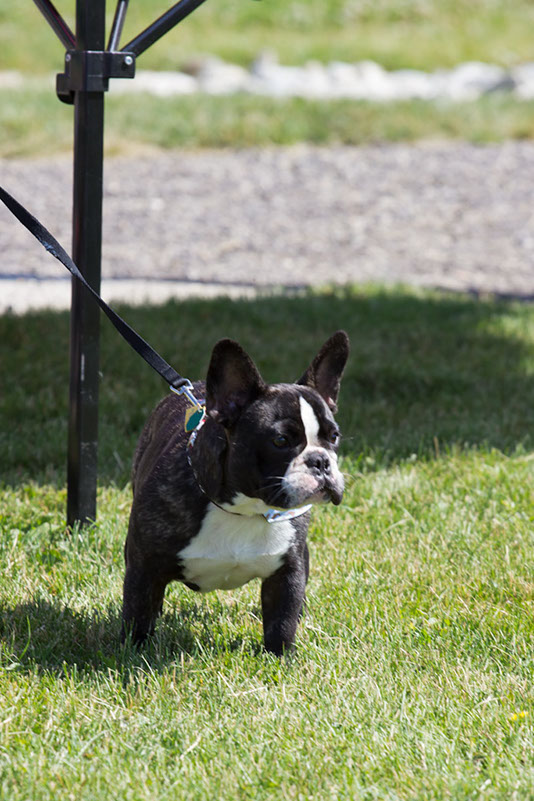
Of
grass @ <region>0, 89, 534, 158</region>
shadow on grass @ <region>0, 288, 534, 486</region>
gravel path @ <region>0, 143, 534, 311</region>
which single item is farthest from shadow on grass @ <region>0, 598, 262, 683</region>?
grass @ <region>0, 89, 534, 158</region>

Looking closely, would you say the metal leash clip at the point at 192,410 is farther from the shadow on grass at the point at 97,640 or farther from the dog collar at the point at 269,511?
the shadow on grass at the point at 97,640

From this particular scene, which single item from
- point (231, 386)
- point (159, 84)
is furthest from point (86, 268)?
point (159, 84)

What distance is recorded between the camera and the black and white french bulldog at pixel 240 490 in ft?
8.51

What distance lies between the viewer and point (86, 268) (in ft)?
11.8

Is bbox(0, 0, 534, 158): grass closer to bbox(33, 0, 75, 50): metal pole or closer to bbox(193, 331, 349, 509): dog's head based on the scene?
bbox(33, 0, 75, 50): metal pole

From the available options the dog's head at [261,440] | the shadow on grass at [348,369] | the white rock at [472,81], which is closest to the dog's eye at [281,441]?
the dog's head at [261,440]

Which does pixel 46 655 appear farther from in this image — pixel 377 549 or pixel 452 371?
pixel 452 371

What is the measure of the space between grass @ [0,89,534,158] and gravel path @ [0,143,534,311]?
0.45m

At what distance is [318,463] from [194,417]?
0.44 metres

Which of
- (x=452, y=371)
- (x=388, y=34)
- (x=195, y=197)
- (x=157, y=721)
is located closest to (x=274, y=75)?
(x=388, y=34)

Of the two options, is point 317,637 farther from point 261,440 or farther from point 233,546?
point 261,440

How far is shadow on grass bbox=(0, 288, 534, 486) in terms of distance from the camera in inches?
194

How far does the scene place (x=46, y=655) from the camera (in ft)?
9.77

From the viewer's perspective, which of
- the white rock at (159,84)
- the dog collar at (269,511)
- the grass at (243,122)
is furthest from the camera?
the white rock at (159,84)
